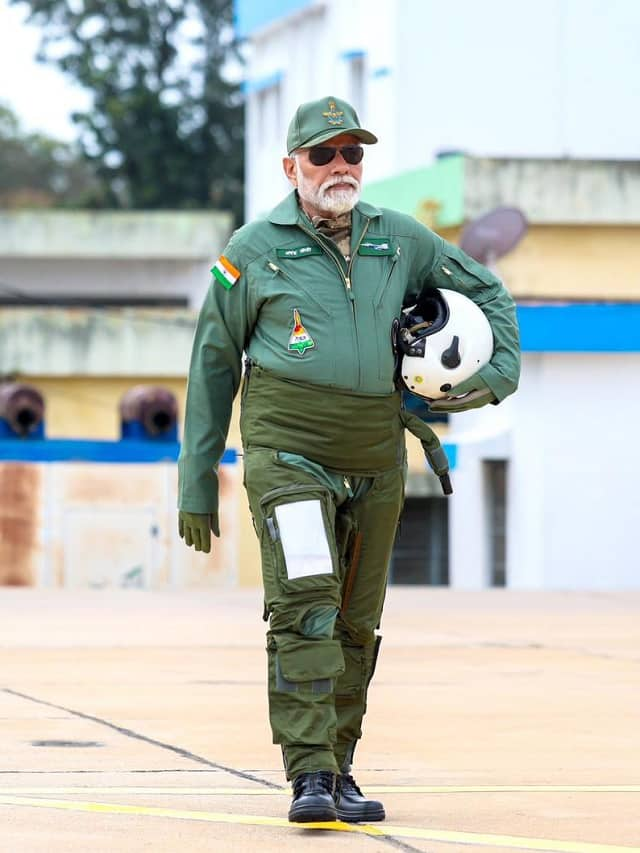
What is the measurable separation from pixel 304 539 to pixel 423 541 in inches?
923

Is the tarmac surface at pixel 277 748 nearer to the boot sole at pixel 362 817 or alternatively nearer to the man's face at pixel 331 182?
the boot sole at pixel 362 817

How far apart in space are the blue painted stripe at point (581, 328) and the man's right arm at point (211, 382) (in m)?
17.0

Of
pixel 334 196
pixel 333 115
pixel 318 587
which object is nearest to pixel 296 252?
pixel 334 196

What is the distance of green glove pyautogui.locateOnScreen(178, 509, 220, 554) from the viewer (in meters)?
6.77

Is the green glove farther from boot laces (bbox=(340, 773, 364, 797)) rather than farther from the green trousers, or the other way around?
boot laces (bbox=(340, 773, 364, 797))

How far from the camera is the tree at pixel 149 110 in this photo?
53.9 meters

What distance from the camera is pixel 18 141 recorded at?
82375 millimetres

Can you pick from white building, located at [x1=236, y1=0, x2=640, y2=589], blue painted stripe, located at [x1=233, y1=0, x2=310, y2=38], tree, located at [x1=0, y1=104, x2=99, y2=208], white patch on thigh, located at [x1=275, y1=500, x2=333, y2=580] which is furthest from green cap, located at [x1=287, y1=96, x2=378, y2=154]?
tree, located at [x1=0, y1=104, x2=99, y2=208]

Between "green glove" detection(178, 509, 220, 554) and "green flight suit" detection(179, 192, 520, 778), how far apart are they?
0.11 feet

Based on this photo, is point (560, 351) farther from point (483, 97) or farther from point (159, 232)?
point (159, 232)

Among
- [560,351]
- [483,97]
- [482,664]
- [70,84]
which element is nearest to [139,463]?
[560,351]

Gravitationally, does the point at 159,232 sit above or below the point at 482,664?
above

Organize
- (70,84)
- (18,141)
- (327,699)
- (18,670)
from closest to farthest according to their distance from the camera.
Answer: (327,699) → (18,670) → (70,84) → (18,141)

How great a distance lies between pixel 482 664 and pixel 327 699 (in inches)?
214
